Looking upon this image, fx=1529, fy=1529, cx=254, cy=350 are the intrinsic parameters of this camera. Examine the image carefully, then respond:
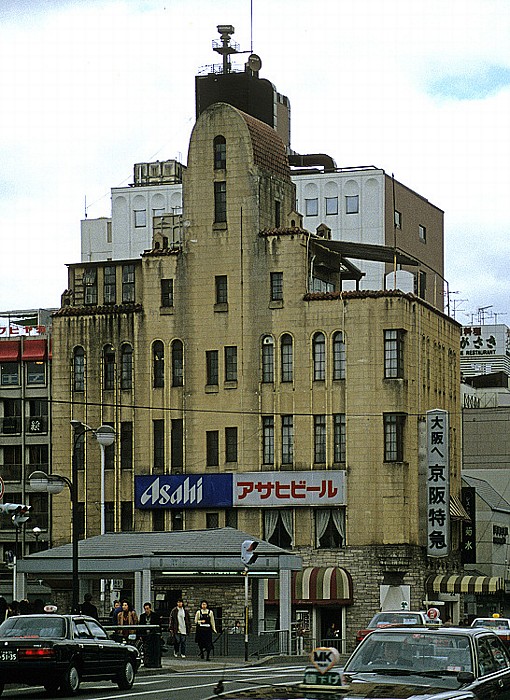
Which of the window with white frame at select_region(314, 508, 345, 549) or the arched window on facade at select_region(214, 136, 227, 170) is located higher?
the arched window on facade at select_region(214, 136, 227, 170)

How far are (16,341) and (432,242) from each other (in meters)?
41.4

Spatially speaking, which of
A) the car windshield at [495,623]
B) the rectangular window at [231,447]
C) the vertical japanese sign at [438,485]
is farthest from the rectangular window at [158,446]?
the car windshield at [495,623]

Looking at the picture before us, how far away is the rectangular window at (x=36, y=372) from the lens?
8075cm

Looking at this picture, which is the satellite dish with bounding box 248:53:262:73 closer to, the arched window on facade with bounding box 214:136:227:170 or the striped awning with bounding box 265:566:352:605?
the arched window on facade with bounding box 214:136:227:170

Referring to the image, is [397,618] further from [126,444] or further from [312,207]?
[312,207]

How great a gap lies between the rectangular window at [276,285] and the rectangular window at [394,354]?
18.0 ft

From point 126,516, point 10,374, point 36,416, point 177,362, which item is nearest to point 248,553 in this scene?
point 126,516

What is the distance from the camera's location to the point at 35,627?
93.0 ft

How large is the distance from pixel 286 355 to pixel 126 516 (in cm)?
1078

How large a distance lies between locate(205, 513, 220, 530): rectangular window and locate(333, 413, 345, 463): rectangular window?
237 inches

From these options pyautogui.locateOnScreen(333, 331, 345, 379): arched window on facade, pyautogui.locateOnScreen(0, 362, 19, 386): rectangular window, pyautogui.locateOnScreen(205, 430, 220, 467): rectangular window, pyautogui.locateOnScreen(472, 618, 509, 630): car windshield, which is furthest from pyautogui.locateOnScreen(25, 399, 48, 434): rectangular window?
pyautogui.locateOnScreen(472, 618, 509, 630): car windshield

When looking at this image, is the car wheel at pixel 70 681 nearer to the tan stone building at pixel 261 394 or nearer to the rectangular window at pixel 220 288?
the tan stone building at pixel 261 394

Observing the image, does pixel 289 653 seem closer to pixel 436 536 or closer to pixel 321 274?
pixel 436 536

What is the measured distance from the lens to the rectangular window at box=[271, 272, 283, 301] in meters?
70.2
